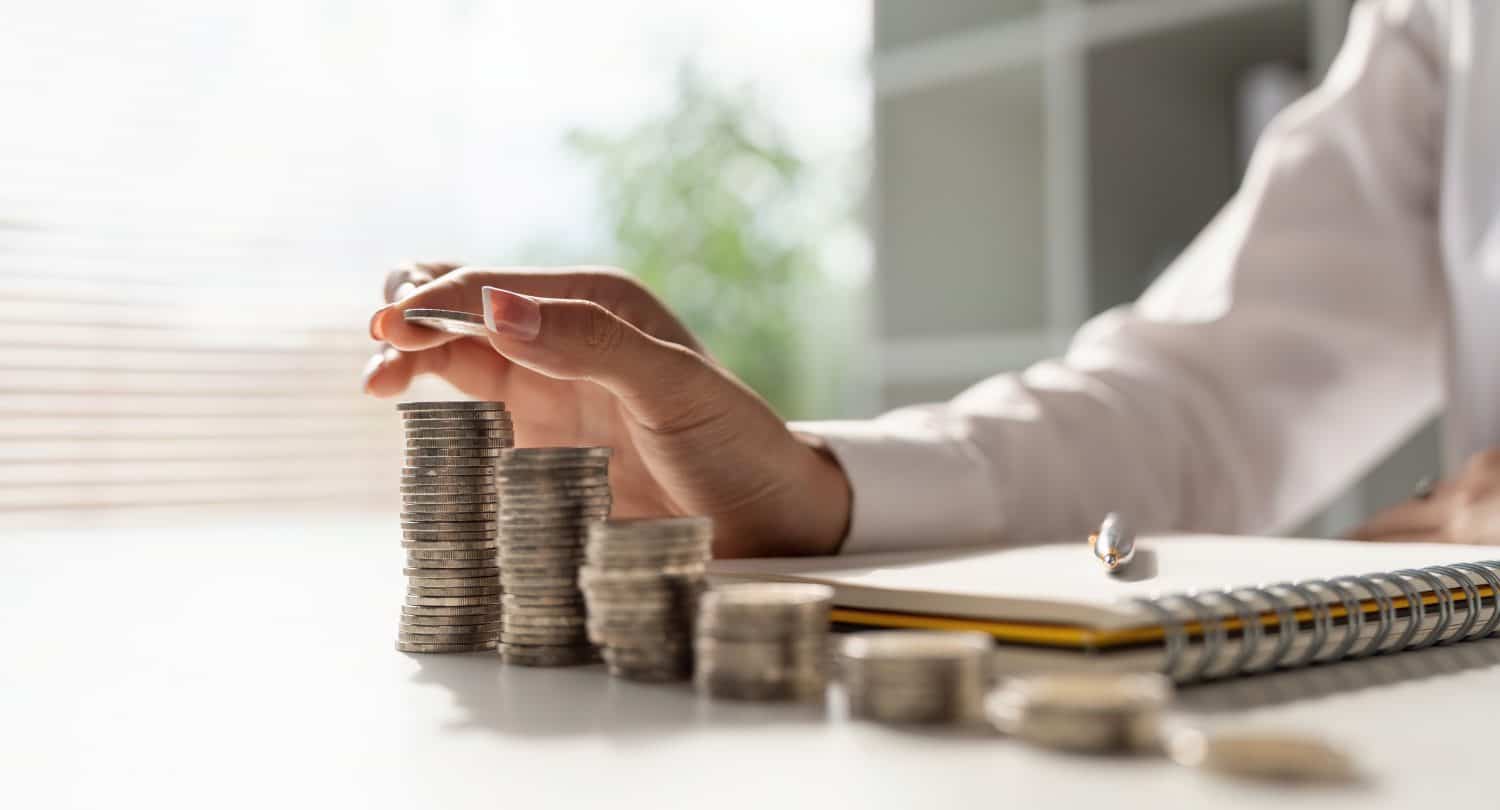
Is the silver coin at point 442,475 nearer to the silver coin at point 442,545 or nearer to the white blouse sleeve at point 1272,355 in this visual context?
the silver coin at point 442,545

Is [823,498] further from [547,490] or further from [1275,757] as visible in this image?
[1275,757]

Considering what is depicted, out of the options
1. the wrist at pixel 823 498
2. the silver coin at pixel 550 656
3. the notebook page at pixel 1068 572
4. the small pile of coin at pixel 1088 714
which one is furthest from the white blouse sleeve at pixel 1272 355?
the small pile of coin at pixel 1088 714

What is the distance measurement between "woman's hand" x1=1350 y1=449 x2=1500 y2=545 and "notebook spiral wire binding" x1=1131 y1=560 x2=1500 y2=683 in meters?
0.45

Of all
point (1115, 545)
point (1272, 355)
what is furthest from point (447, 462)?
point (1272, 355)

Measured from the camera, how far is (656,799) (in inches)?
14.7

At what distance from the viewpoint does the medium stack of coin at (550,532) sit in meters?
0.58

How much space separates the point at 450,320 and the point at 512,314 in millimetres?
54

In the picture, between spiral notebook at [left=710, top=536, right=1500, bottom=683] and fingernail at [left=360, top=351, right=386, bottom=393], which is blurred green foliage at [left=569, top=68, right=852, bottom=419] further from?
spiral notebook at [left=710, top=536, right=1500, bottom=683]

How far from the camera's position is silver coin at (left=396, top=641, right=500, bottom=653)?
0.65 metres

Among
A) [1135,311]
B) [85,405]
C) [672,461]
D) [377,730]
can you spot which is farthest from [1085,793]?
[85,405]

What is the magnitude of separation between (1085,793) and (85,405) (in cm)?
408

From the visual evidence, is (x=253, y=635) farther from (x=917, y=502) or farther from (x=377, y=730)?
(x=917, y=502)

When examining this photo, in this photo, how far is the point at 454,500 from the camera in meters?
0.63

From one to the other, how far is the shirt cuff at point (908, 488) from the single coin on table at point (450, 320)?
12.7 inches
